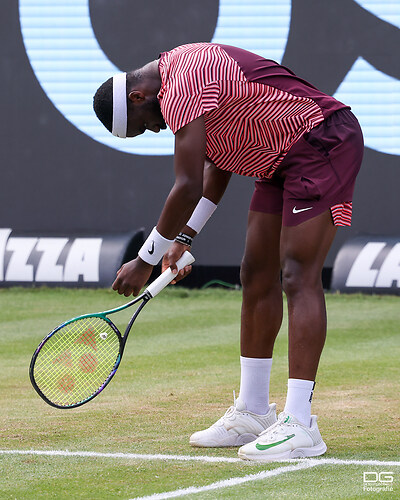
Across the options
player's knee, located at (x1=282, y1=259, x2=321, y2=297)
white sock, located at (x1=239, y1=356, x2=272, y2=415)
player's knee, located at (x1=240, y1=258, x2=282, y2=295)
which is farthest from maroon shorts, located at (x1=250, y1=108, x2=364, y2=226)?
white sock, located at (x1=239, y1=356, x2=272, y2=415)

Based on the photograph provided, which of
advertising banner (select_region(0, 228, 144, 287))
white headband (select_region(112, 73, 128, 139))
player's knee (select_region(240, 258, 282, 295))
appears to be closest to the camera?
white headband (select_region(112, 73, 128, 139))

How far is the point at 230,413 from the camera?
14.3ft

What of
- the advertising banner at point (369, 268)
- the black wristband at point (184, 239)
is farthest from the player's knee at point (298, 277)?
the advertising banner at point (369, 268)

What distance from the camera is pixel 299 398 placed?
3963 millimetres

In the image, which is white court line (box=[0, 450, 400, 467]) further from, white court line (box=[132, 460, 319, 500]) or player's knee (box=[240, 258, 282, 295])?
Answer: player's knee (box=[240, 258, 282, 295])

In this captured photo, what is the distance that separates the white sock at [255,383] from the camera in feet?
14.4

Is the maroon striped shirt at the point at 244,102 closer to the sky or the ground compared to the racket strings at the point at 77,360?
closer to the sky

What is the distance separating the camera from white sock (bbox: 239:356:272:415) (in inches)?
172

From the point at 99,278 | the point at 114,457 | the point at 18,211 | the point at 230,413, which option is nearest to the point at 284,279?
the point at 230,413

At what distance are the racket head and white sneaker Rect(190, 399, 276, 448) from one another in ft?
1.58

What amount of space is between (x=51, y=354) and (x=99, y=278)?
677 cm

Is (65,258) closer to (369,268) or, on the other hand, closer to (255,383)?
(369,268)

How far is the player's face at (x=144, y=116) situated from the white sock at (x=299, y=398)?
1.21 m

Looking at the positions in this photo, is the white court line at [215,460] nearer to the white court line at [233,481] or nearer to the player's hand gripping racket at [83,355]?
the white court line at [233,481]
